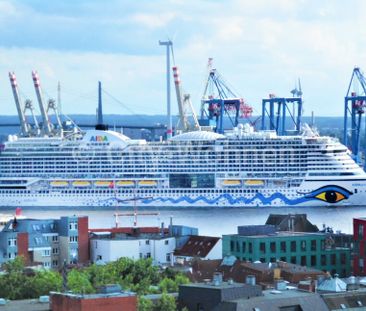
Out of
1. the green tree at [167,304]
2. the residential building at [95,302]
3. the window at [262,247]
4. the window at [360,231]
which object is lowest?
the green tree at [167,304]

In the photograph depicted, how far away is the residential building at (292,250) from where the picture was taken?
4222 centimetres

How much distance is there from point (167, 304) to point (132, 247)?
569 inches

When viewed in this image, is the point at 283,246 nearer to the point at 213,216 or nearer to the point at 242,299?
the point at 242,299

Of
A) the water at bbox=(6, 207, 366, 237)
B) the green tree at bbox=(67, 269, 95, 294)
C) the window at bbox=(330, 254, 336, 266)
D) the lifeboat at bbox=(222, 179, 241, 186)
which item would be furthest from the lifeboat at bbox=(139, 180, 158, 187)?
the green tree at bbox=(67, 269, 95, 294)

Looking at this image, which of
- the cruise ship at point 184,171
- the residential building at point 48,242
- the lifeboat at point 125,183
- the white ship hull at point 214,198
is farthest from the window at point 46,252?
the lifeboat at point 125,183

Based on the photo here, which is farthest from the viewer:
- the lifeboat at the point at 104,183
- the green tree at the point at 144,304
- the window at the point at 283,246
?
the lifeboat at the point at 104,183

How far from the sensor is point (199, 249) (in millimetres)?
44188

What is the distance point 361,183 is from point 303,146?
162 inches

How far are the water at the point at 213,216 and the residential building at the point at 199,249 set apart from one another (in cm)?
1527

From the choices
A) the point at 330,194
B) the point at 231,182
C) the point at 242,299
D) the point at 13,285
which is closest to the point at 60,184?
the point at 231,182

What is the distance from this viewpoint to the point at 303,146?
87.8 metres

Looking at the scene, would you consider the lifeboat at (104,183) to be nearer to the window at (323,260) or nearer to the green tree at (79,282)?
the window at (323,260)

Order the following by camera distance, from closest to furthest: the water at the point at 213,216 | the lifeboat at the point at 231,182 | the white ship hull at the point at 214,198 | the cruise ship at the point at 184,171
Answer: the water at the point at 213,216
the white ship hull at the point at 214,198
the cruise ship at the point at 184,171
the lifeboat at the point at 231,182

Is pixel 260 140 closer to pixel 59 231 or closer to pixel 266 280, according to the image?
pixel 59 231
